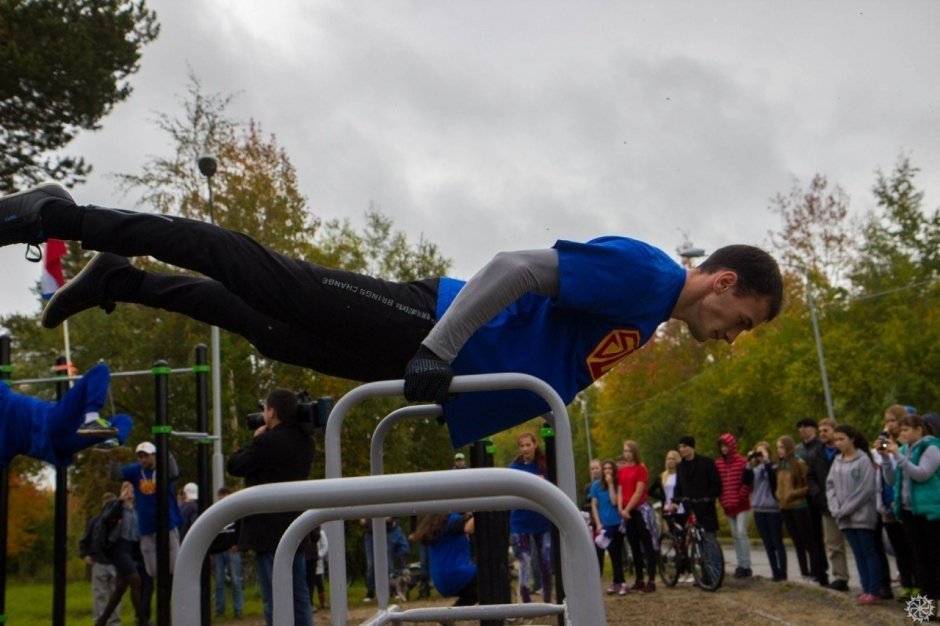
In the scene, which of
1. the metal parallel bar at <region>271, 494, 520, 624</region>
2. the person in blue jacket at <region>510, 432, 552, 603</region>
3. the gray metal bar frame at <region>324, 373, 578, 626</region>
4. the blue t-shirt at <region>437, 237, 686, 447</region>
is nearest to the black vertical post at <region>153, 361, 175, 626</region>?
the person in blue jacket at <region>510, 432, 552, 603</region>

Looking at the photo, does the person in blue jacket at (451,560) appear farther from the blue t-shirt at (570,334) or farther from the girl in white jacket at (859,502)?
the blue t-shirt at (570,334)

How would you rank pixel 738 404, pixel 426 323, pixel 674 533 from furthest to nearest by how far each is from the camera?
pixel 738 404, pixel 674 533, pixel 426 323

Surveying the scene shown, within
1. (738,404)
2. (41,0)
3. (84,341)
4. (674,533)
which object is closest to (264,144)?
(84,341)

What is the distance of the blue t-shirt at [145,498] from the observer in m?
9.38

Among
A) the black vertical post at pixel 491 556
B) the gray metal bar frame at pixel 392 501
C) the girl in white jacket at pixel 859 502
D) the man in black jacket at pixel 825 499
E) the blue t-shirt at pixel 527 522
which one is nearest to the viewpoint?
the gray metal bar frame at pixel 392 501

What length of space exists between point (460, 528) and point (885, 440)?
355 centimetres

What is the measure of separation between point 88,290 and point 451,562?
482 cm

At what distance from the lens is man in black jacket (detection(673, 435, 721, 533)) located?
11.4 meters

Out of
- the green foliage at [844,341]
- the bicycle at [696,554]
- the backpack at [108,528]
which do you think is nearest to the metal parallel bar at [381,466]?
the backpack at [108,528]

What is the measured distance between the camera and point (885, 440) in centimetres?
809

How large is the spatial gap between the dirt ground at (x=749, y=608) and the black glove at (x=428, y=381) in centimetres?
599

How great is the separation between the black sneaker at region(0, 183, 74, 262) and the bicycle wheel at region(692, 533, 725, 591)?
9.21 m

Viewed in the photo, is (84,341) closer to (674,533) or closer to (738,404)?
(674,533)

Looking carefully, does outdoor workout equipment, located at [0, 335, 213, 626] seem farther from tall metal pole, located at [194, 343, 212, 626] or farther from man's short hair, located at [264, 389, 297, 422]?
man's short hair, located at [264, 389, 297, 422]
